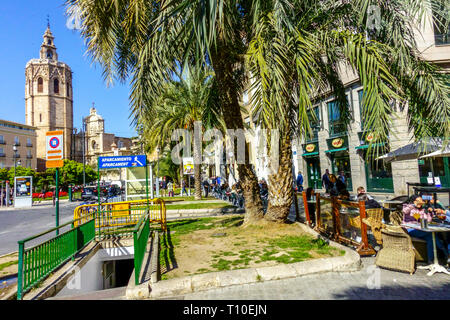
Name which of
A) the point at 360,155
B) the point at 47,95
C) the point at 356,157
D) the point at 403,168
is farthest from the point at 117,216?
the point at 47,95

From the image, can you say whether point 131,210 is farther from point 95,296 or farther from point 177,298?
point 177,298

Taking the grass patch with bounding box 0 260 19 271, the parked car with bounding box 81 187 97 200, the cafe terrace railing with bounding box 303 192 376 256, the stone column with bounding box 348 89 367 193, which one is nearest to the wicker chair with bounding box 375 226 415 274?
the cafe terrace railing with bounding box 303 192 376 256

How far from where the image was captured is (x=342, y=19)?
691 centimetres

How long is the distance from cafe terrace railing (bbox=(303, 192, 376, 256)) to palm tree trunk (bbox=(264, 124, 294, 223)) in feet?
2.88

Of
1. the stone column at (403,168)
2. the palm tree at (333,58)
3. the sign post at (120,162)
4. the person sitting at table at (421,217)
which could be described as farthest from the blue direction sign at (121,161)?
the stone column at (403,168)

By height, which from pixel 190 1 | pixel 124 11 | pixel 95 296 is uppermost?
pixel 124 11

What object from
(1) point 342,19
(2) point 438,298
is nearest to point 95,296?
(2) point 438,298

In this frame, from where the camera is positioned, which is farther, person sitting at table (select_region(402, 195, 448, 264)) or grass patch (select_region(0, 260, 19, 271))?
grass patch (select_region(0, 260, 19, 271))

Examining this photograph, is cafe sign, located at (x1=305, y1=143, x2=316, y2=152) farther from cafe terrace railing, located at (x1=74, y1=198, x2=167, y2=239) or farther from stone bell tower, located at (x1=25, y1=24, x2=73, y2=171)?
stone bell tower, located at (x1=25, y1=24, x2=73, y2=171)

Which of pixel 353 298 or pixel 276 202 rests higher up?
pixel 276 202

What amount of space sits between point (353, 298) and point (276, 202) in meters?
3.86

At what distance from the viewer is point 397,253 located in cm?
482

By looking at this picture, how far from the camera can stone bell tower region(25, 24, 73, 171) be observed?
9450cm

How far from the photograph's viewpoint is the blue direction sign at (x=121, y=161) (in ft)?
33.7
